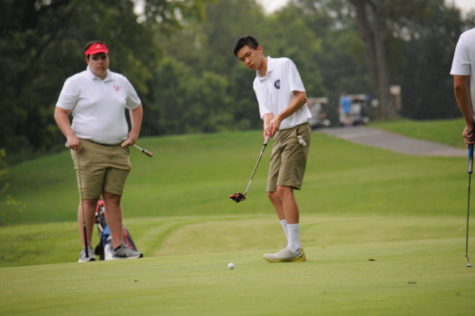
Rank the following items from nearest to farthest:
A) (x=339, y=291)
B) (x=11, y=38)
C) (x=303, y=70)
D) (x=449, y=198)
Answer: (x=339, y=291) → (x=449, y=198) → (x=11, y=38) → (x=303, y=70)

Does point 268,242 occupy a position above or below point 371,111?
above

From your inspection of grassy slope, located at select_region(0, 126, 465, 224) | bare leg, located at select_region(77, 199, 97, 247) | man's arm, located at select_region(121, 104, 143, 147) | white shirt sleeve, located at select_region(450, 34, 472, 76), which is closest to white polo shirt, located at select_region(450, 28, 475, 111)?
white shirt sleeve, located at select_region(450, 34, 472, 76)

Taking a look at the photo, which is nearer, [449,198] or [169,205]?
[449,198]

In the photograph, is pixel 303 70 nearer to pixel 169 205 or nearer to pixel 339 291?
pixel 169 205

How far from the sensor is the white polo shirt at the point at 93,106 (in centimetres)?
968

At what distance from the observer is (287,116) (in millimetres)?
8125

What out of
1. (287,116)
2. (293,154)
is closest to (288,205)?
(293,154)

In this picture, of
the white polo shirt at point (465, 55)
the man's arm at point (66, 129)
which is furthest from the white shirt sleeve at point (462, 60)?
the man's arm at point (66, 129)

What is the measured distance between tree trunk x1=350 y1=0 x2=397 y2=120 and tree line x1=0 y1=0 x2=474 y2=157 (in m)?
0.06

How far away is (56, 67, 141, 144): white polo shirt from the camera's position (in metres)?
9.68

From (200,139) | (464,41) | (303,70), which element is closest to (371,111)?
(303,70)

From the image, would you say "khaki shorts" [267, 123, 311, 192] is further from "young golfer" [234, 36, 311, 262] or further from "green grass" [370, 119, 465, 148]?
"green grass" [370, 119, 465, 148]

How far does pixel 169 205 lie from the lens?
24.4 m

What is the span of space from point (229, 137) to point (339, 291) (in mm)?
33740
